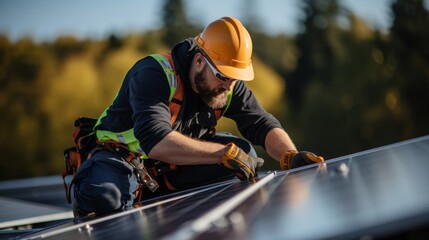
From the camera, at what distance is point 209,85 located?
4840mm

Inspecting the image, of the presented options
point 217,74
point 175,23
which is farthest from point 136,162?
point 175,23

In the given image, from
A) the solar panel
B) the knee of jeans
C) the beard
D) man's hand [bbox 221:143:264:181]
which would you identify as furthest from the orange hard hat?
the knee of jeans

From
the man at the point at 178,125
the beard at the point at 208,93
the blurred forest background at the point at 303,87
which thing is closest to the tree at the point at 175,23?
the blurred forest background at the point at 303,87

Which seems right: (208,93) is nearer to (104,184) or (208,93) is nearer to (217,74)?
(217,74)

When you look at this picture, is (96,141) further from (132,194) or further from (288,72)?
(288,72)

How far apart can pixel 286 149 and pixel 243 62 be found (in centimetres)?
70

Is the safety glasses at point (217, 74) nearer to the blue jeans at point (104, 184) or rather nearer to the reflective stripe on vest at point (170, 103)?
the reflective stripe on vest at point (170, 103)

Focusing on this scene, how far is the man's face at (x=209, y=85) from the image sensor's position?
15.8 ft

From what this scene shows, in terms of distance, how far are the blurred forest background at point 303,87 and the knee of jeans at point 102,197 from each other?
17.4 m

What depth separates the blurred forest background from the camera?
2209 cm

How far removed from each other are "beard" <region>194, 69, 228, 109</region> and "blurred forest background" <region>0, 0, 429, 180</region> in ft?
55.1

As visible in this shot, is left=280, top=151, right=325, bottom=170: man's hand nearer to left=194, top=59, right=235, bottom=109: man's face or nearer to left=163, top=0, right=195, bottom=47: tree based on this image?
left=194, top=59, right=235, bottom=109: man's face

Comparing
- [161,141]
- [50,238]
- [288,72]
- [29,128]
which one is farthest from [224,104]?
[288,72]

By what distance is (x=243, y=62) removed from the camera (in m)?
4.80
